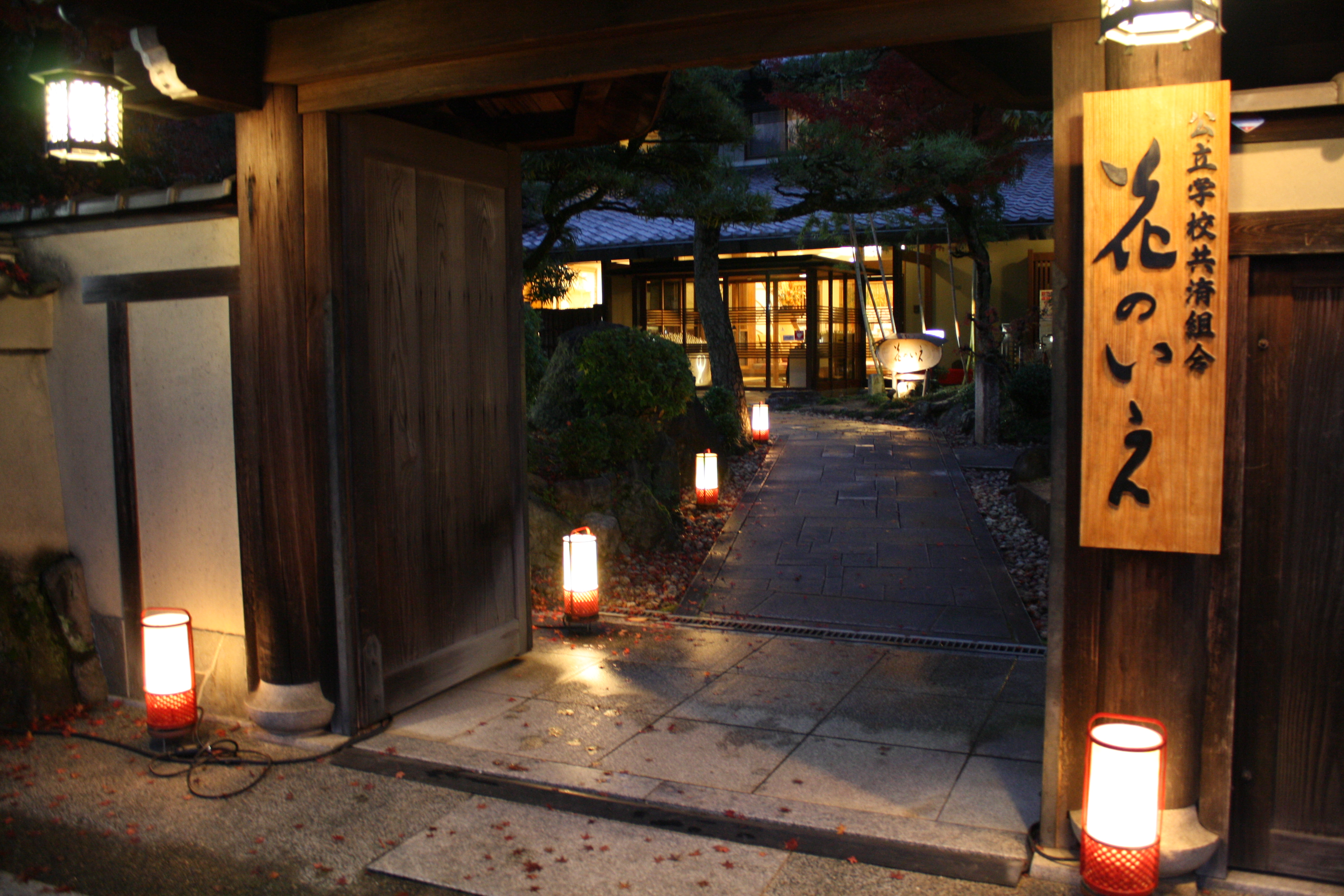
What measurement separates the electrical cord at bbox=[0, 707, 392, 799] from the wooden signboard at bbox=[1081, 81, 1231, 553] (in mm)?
3771

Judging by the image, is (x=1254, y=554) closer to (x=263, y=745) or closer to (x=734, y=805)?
(x=734, y=805)

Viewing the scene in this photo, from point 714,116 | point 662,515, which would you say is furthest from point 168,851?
point 714,116

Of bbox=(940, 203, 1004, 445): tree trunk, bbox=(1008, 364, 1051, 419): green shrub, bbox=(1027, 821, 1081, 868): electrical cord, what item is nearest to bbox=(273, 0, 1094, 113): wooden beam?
bbox=(1027, 821, 1081, 868): electrical cord

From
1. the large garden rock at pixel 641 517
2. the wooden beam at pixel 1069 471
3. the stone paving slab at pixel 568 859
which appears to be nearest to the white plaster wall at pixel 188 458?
the stone paving slab at pixel 568 859

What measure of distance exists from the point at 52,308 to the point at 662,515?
5.53 meters

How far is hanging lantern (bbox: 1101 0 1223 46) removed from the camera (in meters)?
2.94

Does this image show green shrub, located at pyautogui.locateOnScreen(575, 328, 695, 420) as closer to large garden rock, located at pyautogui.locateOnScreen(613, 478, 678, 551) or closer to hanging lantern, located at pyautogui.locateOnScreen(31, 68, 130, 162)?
large garden rock, located at pyautogui.locateOnScreen(613, 478, 678, 551)

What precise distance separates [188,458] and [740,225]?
1551cm

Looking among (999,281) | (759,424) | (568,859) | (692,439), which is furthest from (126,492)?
(999,281)

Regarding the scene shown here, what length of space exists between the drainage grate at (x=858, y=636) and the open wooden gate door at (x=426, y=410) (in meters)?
1.49

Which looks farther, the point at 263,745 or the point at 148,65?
the point at 263,745

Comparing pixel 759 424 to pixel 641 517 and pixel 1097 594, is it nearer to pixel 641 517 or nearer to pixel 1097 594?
pixel 641 517

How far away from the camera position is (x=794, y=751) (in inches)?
190

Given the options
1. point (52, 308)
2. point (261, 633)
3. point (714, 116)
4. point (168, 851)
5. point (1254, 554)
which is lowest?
point (168, 851)
